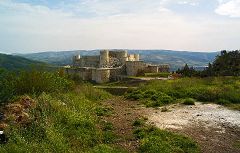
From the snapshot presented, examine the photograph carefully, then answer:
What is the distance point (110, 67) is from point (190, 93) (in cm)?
1689

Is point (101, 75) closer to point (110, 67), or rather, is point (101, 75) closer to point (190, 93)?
point (110, 67)

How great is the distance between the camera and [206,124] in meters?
12.4

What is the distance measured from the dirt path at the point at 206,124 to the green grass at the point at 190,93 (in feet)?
4.23

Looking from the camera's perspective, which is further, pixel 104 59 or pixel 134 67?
pixel 104 59

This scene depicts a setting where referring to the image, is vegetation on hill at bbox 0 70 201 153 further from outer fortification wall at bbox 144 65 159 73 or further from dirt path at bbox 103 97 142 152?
outer fortification wall at bbox 144 65 159 73

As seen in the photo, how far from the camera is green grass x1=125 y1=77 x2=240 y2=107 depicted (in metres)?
17.2

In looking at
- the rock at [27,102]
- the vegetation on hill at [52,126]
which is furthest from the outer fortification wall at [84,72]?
Answer: the rock at [27,102]

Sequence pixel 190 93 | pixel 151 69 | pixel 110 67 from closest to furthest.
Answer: pixel 190 93 → pixel 151 69 → pixel 110 67

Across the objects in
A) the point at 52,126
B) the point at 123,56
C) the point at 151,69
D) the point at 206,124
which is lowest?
the point at 151,69

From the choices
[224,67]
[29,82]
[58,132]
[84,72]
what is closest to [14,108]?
[58,132]

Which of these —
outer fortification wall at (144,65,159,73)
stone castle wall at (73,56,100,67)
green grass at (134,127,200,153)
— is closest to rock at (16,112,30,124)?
green grass at (134,127,200,153)

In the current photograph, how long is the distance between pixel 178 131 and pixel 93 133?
2598 millimetres

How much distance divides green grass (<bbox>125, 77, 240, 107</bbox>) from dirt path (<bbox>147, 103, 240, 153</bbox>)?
1288 mm

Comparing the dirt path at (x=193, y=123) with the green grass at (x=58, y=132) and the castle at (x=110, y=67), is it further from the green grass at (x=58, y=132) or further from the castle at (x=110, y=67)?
the castle at (x=110, y=67)
